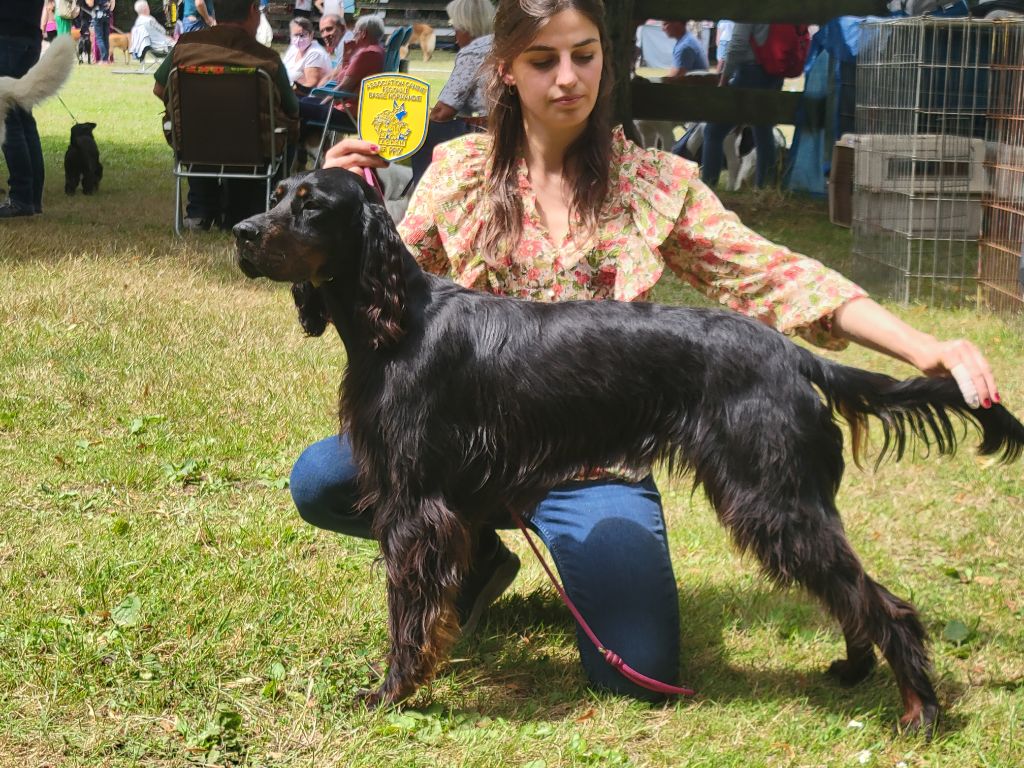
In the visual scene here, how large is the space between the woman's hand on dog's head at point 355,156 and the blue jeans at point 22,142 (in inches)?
276

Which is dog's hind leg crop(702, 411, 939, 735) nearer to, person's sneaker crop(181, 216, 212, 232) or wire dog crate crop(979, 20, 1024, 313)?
wire dog crate crop(979, 20, 1024, 313)

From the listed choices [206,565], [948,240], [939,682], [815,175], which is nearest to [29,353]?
[206,565]

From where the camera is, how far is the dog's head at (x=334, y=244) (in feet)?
8.55

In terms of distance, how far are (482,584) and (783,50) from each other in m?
9.66

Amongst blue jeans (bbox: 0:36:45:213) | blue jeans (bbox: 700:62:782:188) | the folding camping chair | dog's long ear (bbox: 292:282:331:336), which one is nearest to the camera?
dog's long ear (bbox: 292:282:331:336)

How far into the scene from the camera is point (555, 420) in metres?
2.86

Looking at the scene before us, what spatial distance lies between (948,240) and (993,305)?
1.72 feet

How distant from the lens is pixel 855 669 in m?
3.12

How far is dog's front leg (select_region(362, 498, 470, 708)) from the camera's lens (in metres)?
2.83

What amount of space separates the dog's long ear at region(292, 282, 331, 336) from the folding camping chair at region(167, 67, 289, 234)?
6.26m

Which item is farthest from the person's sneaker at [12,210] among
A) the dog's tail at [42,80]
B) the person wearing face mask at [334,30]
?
the person wearing face mask at [334,30]

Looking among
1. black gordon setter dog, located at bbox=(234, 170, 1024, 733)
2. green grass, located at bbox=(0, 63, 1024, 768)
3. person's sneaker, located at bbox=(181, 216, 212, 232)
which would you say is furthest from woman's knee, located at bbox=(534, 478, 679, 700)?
person's sneaker, located at bbox=(181, 216, 212, 232)

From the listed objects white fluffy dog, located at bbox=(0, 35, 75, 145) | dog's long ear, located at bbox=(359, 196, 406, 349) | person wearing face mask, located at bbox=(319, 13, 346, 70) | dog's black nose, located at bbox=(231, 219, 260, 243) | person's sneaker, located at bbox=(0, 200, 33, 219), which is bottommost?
person's sneaker, located at bbox=(0, 200, 33, 219)

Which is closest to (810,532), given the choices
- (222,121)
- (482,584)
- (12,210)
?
(482,584)
